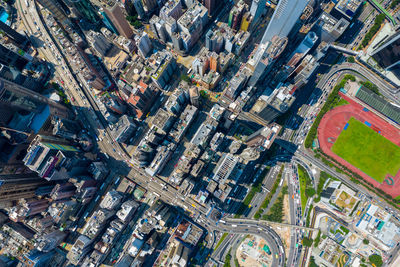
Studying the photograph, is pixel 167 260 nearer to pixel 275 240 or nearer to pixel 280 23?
pixel 275 240

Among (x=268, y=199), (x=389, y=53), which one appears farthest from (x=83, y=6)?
(x=389, y=53)

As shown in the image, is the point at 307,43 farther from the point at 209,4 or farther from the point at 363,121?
the point at 209,4

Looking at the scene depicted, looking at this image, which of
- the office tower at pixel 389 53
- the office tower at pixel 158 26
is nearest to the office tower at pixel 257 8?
the office tower at pixel 158 26

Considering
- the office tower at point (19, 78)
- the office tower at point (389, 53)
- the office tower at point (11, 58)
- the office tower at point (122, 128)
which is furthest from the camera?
the office tower at point (11, 58)

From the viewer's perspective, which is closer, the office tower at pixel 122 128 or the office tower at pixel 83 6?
the office tower at pixel 122 128

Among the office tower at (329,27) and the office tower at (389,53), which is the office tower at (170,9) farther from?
the office tower at (389,53)

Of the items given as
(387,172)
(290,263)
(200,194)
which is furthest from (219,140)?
(387,172)
